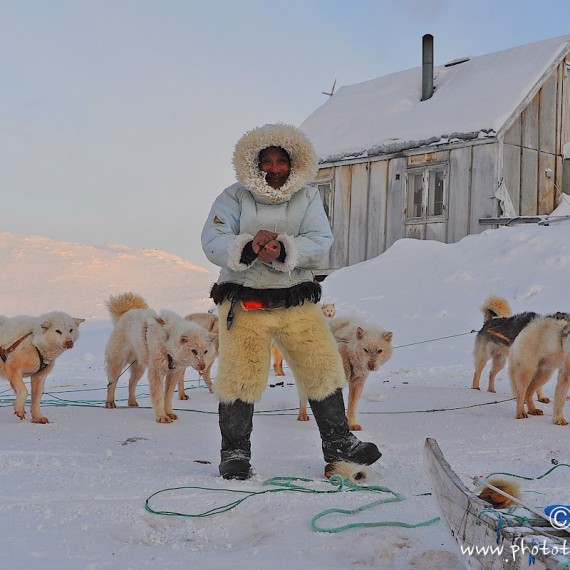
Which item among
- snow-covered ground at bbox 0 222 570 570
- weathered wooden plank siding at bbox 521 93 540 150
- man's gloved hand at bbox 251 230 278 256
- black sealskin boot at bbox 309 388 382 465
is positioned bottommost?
snow-covered ground at bbox 0 222 570 570

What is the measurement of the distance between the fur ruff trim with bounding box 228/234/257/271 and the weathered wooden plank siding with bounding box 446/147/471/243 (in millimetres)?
13225

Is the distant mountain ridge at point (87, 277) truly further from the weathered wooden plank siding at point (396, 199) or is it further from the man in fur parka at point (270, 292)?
the man in fur parka at point (270, 292)

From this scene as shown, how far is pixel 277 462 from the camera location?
178 inches

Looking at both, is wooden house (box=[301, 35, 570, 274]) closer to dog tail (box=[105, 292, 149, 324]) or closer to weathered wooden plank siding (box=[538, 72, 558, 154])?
weathered wooden plank siding (box=[538, 72, 558, 154])

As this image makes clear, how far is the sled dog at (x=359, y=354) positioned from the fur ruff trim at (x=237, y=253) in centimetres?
221

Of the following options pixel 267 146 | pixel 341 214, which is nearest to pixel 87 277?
pixel 341 214

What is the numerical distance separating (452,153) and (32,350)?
12.5 m

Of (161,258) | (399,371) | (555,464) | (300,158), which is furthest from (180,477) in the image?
(161,258)

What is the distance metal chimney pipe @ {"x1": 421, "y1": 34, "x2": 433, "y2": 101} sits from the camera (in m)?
19.0

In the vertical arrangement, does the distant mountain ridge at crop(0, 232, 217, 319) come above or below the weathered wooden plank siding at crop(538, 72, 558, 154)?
below

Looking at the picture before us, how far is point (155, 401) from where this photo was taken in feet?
20.5

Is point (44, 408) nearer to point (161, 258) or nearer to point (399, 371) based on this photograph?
point (399, 371)

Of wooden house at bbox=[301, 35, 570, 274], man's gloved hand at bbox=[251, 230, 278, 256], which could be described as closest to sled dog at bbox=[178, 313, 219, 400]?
man's gloved hand at bbox=[251, 230, 278, 256]

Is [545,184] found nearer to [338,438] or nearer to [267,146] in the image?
[267,146]
